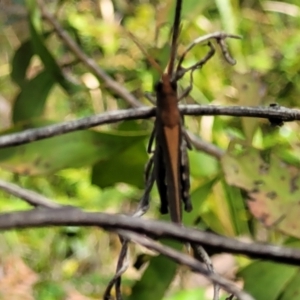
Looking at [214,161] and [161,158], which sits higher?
[161,158]

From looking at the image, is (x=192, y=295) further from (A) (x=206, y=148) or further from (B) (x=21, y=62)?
(B) (x=21, y=62)

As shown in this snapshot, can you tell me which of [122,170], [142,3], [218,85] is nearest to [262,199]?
[122,170]

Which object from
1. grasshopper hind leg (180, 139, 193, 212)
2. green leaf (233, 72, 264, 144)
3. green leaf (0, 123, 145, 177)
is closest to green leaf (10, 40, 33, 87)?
green leaf (0, 123, 145, 177)

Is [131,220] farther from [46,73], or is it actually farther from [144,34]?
[144,34]

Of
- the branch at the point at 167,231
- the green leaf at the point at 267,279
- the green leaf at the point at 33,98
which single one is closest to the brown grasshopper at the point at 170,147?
the green leaf at the point at 267,279

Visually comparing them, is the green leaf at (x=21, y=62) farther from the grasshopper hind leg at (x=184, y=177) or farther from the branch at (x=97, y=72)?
the grasshopper hind leg at (x=184, y=177)

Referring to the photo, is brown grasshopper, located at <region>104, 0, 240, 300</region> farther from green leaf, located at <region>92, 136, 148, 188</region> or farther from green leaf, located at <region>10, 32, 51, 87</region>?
green leaf, located at <region>10, 32, 51, 87</region>

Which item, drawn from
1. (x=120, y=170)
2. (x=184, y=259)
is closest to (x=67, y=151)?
→ (x=120, y=170)
